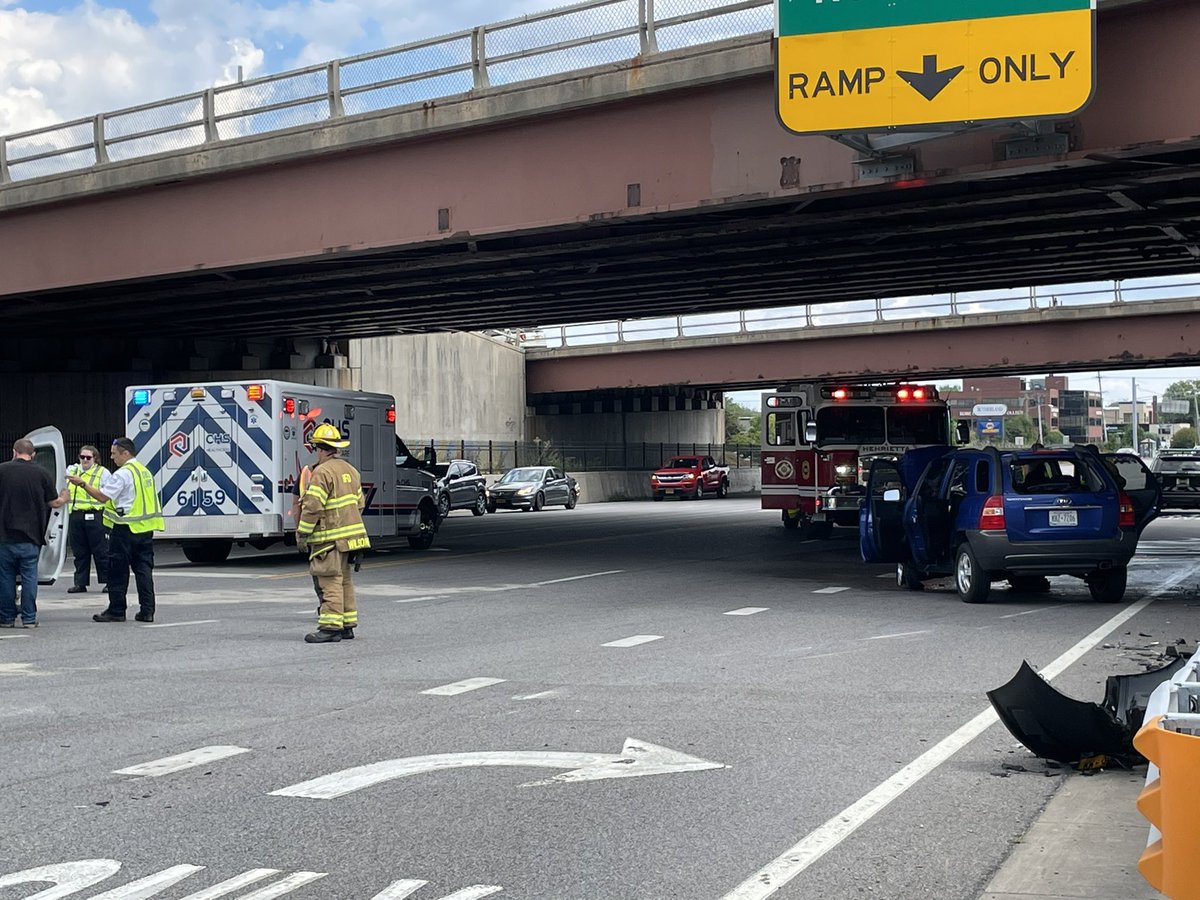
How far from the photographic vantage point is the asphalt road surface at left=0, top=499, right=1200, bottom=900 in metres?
5.56

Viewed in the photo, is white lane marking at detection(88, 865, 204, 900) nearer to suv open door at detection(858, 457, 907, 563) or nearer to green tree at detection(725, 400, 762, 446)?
suv open door at detection(858, 457, 907, 563)

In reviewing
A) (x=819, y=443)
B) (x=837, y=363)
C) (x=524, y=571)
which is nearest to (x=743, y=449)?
A: (x=837, y=363)

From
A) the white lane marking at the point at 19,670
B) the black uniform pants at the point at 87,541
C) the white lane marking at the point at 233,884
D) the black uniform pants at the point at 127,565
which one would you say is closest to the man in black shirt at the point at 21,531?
the black uniform pants at the point at 127,565

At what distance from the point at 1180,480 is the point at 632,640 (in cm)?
3087

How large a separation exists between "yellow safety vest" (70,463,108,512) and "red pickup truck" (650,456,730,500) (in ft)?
139

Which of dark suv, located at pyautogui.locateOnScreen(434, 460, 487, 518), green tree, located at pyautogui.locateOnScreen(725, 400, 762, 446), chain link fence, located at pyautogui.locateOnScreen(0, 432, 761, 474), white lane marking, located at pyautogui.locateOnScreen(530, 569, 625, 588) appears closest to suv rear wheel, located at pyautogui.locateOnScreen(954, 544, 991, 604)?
white lane marking, located at pyautogui.locateOnScreen(530, 569, 625, 588)

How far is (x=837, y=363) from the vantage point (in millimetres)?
48969

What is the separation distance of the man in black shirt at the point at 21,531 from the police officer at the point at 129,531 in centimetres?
66

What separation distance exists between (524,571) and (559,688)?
37.0 ft

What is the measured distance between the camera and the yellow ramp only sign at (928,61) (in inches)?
588

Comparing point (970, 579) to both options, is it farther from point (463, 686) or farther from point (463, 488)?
point (463, 488)

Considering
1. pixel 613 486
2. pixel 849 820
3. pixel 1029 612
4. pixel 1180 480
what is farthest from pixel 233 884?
pixel 613 486

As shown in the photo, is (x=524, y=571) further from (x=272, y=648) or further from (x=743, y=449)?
(x=743, y=449)

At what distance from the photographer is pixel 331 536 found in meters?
12.5
